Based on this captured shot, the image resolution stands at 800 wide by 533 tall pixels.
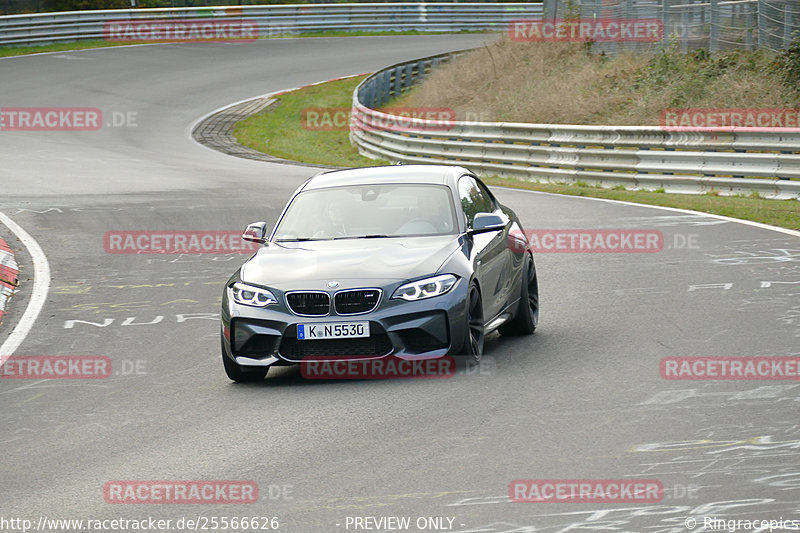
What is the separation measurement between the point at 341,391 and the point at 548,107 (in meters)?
23.5

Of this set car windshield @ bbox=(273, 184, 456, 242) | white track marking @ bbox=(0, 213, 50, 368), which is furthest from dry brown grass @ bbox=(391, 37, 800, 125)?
car windshield @ bbox=(273, 184, 456, 242)

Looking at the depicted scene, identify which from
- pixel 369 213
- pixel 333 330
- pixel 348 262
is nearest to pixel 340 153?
pixel 369 213

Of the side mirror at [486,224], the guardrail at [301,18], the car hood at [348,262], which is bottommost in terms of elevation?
the guardrail at [301,18]

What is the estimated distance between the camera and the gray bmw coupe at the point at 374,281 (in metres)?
8.65

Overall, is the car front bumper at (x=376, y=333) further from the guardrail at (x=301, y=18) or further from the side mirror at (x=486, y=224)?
the guardrail at (x=301, y=18)

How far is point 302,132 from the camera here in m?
35.8

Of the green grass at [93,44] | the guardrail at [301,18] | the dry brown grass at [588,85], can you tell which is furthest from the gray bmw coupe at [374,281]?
the guardrail at [301,18]

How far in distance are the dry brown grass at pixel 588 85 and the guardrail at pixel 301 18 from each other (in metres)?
14.3

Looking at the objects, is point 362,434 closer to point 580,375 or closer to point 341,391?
point 341,391

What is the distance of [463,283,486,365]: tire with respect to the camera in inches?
348

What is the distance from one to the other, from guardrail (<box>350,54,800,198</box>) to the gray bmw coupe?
36.0ft

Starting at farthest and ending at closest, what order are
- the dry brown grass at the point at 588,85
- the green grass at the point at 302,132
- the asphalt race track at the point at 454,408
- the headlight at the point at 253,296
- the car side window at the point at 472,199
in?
1. the green grass at the point at 302,132
2. the dry brown grass at the point at 588,85
3. the car side window at the point at 472,199
4. the headlight at the point at 253,296
5. the asphalt race track at the point at 454,408

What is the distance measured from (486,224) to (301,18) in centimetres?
4494

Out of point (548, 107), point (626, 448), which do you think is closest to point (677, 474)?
point (626, 448)
